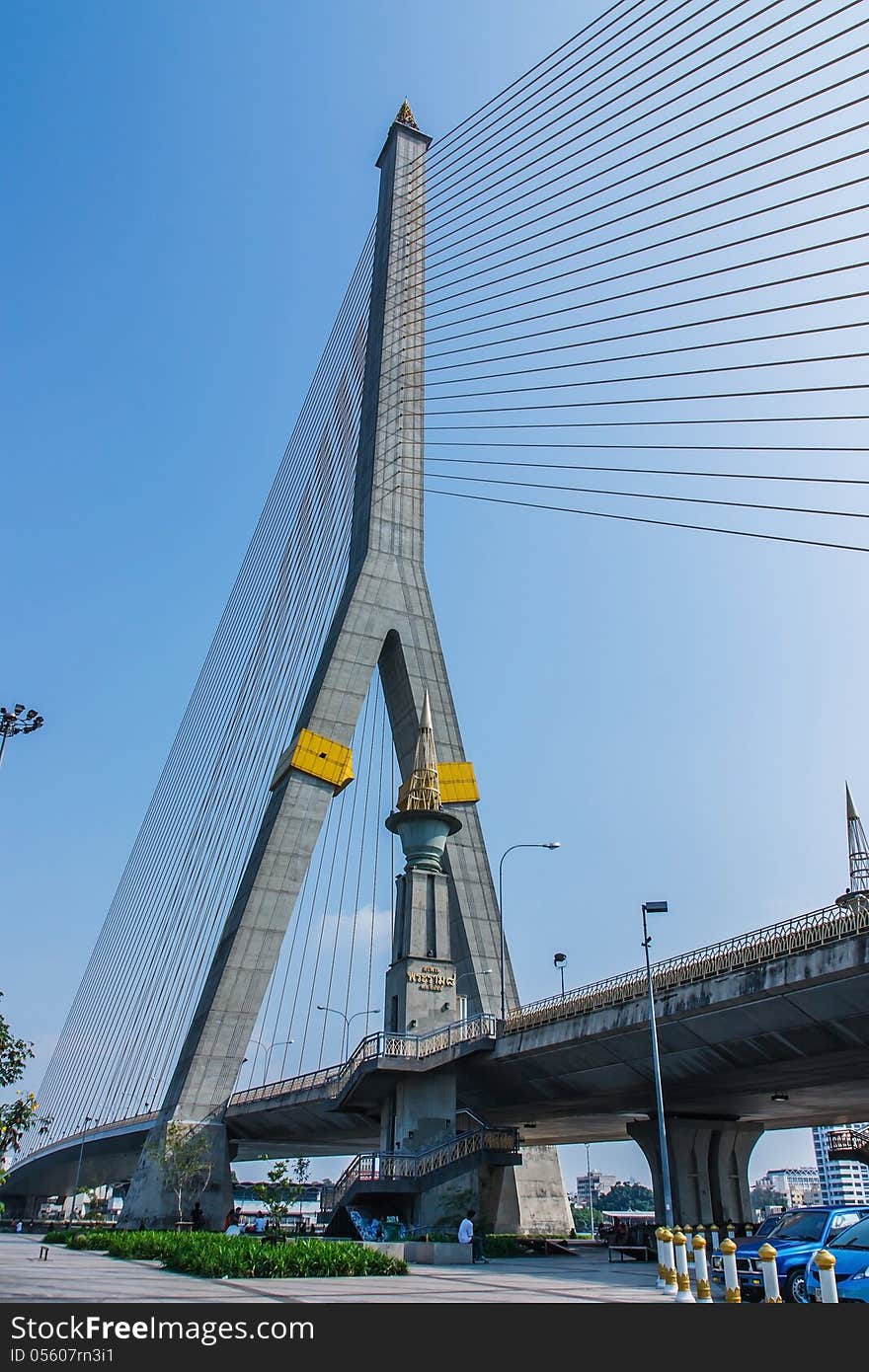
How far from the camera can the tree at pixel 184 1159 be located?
3725 centimetres

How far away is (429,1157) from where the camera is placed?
30500 millimetres

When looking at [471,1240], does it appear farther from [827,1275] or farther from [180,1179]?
[827,1275]

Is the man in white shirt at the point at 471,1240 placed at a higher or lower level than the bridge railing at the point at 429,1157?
lower

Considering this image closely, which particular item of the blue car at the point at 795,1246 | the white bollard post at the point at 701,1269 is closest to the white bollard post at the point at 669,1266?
the blue car at the point at 795,1246

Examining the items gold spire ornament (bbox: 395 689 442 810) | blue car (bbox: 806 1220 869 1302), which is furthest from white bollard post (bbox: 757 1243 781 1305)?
gold spire ornament (bbox: 395 689 442 810)

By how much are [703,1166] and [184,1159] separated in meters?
19.2

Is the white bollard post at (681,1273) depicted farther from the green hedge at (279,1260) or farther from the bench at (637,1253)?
the bench at (637,1253)

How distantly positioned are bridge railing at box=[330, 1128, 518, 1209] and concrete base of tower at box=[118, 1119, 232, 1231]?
27.7 ft

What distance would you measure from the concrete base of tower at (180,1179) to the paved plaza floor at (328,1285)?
13.7m

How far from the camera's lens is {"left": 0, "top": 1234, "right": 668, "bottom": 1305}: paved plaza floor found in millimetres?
13492

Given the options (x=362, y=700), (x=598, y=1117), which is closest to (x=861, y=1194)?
(x=598, y=1117)
